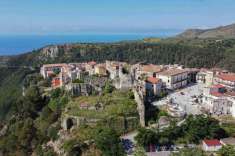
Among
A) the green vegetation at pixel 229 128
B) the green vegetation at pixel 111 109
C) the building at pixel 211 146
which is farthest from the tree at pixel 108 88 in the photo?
the building at pixel 211 146

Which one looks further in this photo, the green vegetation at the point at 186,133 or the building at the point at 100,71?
the building at the point at 100,71

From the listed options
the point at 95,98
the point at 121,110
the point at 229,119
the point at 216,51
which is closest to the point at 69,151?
the point at 121,110

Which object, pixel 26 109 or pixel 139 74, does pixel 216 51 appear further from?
pixel 26 109

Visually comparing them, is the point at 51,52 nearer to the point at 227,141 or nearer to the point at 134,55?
the point at 134,55

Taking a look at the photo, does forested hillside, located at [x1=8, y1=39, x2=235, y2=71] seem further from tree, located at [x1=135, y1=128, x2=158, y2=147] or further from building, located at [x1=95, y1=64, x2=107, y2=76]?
tree, located at [x1=135, y1=128, x2=158, y2=147]

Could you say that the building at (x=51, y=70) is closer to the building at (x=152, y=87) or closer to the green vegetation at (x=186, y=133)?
the building at (x=152, y=87)

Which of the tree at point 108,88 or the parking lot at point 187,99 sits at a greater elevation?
the tree at point 108,88

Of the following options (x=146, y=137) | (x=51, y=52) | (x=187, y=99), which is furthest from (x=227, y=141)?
(x=51, y=52)

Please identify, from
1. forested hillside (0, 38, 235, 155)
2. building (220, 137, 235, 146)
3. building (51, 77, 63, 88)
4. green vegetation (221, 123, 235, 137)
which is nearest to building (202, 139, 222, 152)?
building (220, 137, 235, 146)
